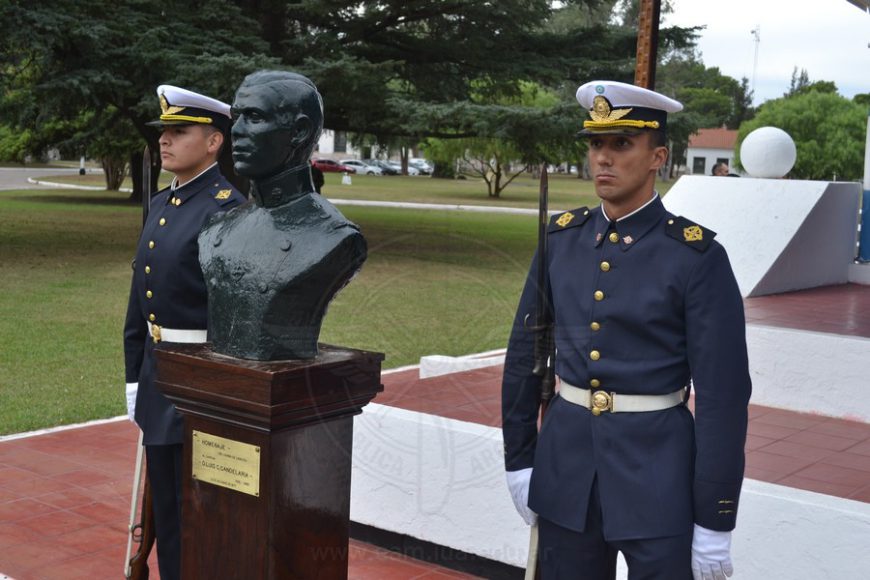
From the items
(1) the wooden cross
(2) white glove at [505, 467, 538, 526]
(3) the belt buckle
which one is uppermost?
(1) the wooden cross

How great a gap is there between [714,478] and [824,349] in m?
3.40

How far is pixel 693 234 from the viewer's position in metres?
2.21

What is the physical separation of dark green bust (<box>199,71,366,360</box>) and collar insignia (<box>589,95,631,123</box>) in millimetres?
688

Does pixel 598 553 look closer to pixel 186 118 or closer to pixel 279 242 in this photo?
pixel 279 242

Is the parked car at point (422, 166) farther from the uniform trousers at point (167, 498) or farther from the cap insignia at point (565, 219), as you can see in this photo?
the cap insignia at point (565, 219)

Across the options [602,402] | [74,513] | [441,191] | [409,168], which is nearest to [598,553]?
[602,402]

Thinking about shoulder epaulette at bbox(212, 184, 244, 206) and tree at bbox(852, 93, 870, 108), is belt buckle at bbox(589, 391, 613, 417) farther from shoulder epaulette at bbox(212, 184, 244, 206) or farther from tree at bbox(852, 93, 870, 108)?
tree at bbox(852, 93, 870, 108)

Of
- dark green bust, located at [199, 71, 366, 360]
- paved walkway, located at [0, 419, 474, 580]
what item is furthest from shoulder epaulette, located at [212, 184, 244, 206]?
paved walkway, located at [0, 419, 474, 580]

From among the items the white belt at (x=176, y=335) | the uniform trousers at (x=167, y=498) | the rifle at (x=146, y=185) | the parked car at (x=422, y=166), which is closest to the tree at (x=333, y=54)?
the rifle at (x=146, y=185)

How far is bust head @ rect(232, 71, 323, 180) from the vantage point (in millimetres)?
2469

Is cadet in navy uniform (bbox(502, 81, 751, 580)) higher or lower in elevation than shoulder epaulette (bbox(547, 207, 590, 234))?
lower

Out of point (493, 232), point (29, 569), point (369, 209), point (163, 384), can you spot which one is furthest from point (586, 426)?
point (369, 209)

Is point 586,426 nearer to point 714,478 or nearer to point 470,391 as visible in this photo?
point 714,478

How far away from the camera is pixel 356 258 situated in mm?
2582
